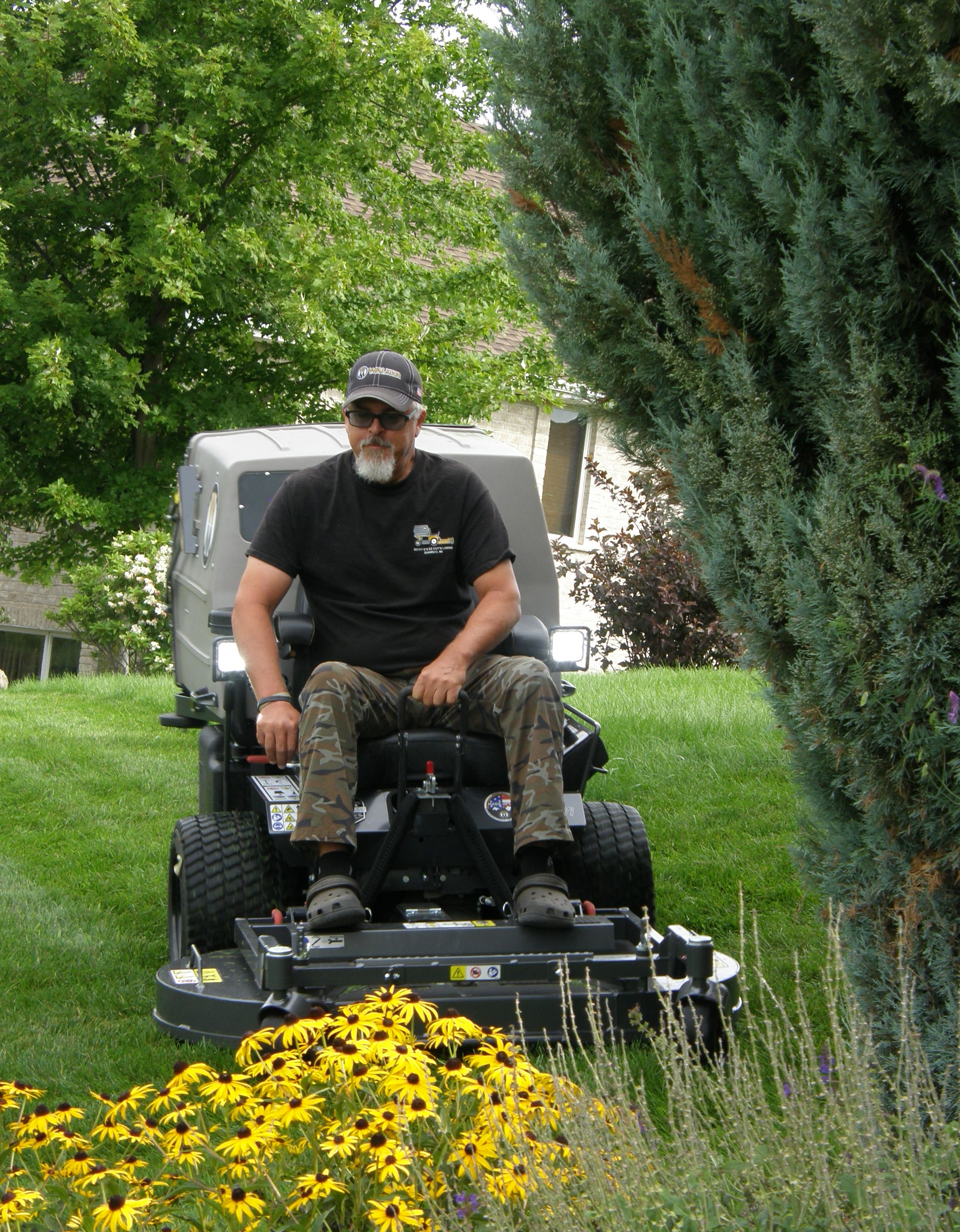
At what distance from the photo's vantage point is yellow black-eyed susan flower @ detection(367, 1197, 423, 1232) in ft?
7.80

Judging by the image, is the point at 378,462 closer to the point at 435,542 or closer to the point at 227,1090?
the point at 435,542

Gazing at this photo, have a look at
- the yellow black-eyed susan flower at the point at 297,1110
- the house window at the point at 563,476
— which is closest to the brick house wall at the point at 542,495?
the house window at the point at 563,476

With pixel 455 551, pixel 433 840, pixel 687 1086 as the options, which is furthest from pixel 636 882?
pixel 687 1086

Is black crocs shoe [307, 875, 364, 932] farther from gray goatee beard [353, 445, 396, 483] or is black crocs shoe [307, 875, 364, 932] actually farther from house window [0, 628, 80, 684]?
house window [0, 628, 80, 684]

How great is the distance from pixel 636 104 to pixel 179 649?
4.09m

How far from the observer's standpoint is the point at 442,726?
454 centimetres

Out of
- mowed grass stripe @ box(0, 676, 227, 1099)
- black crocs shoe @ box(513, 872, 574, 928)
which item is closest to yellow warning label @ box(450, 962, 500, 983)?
black crocs shoe @ box(513, 872, 574, 928)

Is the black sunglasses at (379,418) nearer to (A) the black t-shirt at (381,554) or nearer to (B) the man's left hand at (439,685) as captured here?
(A) the black t-shirt at (381,554)

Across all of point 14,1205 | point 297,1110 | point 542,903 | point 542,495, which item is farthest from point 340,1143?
point 542,495

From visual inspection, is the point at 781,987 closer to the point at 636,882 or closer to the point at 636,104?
the point at 636,882

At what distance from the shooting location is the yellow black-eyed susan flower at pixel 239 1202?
238cm

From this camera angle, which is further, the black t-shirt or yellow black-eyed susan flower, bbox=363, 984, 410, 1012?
the black t-shirt

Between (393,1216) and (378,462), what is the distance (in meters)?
2.71

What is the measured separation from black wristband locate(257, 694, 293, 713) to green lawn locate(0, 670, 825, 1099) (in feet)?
3.34
